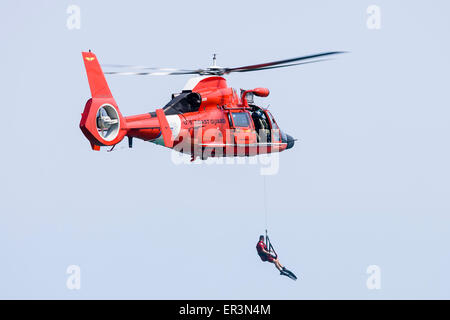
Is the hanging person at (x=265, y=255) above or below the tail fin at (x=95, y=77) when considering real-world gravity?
below

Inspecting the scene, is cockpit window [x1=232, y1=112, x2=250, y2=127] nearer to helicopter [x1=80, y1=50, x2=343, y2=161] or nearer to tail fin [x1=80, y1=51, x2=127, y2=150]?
helicopter [x1=80, y1=50, x2=343, y2=161]

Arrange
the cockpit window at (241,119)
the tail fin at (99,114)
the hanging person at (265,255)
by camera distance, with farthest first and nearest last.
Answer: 1. the hanging person at (265,255)
2. the cockpit window at (241,119)
3. the tail fin at (99,114)

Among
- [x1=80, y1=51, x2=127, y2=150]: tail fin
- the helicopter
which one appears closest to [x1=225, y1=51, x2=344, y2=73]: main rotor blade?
the helicopter

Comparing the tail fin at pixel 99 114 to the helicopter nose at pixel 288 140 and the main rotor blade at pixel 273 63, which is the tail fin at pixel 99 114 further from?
the helicopter nose at pixel 288 140

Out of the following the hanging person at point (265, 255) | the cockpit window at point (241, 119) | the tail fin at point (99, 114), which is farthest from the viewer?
the hanging person at point (265, 255)

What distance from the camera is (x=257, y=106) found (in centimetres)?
2403

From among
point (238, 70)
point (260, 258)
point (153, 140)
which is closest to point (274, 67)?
point (238, 70)

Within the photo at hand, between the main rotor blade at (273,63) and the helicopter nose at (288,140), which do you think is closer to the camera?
the main rotor blade at (273,63)

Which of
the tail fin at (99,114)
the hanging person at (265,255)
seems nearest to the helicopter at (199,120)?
the tail fin at (99,114)

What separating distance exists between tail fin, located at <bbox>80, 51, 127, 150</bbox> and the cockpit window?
3714 mm

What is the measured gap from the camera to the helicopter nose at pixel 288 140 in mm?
24719

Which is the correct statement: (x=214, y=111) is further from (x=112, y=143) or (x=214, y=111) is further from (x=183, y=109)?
(x=112, y=143)

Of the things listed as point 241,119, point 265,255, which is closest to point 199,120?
point 241,119

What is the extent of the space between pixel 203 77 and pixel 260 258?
5165 mm
